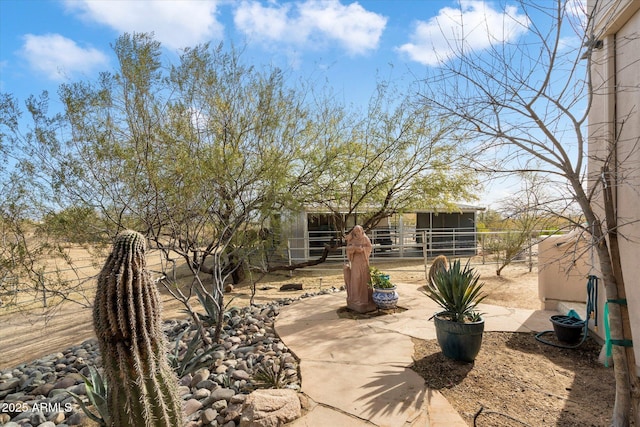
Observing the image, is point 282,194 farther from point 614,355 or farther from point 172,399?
point 614,355

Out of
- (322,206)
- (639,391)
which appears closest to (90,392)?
(639,391)

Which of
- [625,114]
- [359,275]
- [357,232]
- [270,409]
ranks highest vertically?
[625,114]

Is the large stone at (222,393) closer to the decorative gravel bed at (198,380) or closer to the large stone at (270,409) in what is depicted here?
the decorative gravel bed at (198,380)

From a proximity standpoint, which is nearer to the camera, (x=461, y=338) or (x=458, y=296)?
(x=461, y=338)

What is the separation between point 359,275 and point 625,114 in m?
4.14

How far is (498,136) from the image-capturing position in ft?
9.46

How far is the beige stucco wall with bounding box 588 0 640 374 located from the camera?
3029 millimetres

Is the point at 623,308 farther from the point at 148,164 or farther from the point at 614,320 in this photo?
the point at 148,164

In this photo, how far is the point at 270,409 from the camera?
262cm

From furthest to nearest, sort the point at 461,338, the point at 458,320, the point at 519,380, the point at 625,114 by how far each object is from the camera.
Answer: the point at 458,320 < the point at 461,338 < the point at 519,380 < the point at 625,114

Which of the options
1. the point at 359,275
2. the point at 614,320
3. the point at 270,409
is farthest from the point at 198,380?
the point at 614,320

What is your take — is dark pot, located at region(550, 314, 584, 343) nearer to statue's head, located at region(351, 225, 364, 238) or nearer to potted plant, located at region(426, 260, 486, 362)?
potted plant, located at region(426, 260, 486, 362)

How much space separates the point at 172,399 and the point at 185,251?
296cm

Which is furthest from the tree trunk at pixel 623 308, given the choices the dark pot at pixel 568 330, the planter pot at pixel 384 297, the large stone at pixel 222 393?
the planter pot at pixel 384 297
